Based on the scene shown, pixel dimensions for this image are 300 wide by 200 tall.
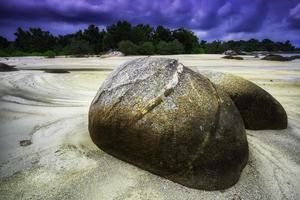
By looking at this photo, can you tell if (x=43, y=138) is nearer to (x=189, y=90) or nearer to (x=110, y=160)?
(x=110, y=160)

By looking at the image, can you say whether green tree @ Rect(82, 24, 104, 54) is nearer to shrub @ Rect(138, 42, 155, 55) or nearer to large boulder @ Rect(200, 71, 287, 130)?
shrub @ Rect(138, 42, 155, 55)

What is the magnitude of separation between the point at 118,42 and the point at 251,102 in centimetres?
3322

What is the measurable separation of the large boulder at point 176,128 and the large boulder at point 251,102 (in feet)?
2.65

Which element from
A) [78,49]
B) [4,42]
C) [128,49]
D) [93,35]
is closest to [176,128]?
[128,49]

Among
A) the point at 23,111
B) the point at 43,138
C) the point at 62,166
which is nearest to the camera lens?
the point at 62,166

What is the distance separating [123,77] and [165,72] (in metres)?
0.48

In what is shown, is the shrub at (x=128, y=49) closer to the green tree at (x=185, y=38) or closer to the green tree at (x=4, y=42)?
the green tree at (x=185, y=38)

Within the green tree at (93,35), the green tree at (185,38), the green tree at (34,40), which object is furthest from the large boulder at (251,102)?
the green tree at (34,40)

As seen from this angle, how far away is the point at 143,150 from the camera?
2.63 meters

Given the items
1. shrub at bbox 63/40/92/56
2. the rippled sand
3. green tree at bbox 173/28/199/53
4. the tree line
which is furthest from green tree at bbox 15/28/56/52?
the rippled sand

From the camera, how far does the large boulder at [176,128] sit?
100 inches

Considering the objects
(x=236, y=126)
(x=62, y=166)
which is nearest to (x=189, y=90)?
(x=236, y=126)

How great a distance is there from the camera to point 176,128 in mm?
2533

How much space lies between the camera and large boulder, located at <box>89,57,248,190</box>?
2.54m
